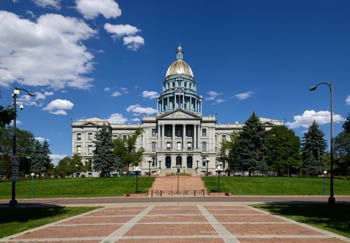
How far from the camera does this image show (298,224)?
14344 millimetres

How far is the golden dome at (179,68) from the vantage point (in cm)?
9925

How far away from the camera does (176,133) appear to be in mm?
85062

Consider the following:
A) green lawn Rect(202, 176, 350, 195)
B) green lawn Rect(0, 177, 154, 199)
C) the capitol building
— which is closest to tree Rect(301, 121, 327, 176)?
green lawn Rect(202, 176, 350, 195)

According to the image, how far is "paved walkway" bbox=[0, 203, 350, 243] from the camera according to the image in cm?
1120

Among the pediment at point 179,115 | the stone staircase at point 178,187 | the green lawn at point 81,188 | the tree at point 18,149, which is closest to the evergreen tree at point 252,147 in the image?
the stone staircase at point 178,187

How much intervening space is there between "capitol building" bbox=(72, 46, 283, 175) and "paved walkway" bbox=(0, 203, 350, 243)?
187 feet

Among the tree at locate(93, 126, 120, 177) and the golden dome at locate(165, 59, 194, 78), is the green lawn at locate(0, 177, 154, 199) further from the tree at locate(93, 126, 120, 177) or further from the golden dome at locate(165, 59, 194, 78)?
the golden dome at locate(165, 59, 194, 78)

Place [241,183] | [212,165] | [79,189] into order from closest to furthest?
[79,189] → [241,183] → [212,165]

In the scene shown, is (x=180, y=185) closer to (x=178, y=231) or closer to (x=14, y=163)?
(x=14, y=163)

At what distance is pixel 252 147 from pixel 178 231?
49880 millimetres

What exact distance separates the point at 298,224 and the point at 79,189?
1302 inches

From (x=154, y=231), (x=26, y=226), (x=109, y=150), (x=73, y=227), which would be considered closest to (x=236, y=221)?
(x=154, y=231)

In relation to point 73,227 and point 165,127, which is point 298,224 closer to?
point 73,227

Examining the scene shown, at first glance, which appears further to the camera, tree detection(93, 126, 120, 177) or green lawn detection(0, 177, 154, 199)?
tree detection(93, 126, 120, 177)
